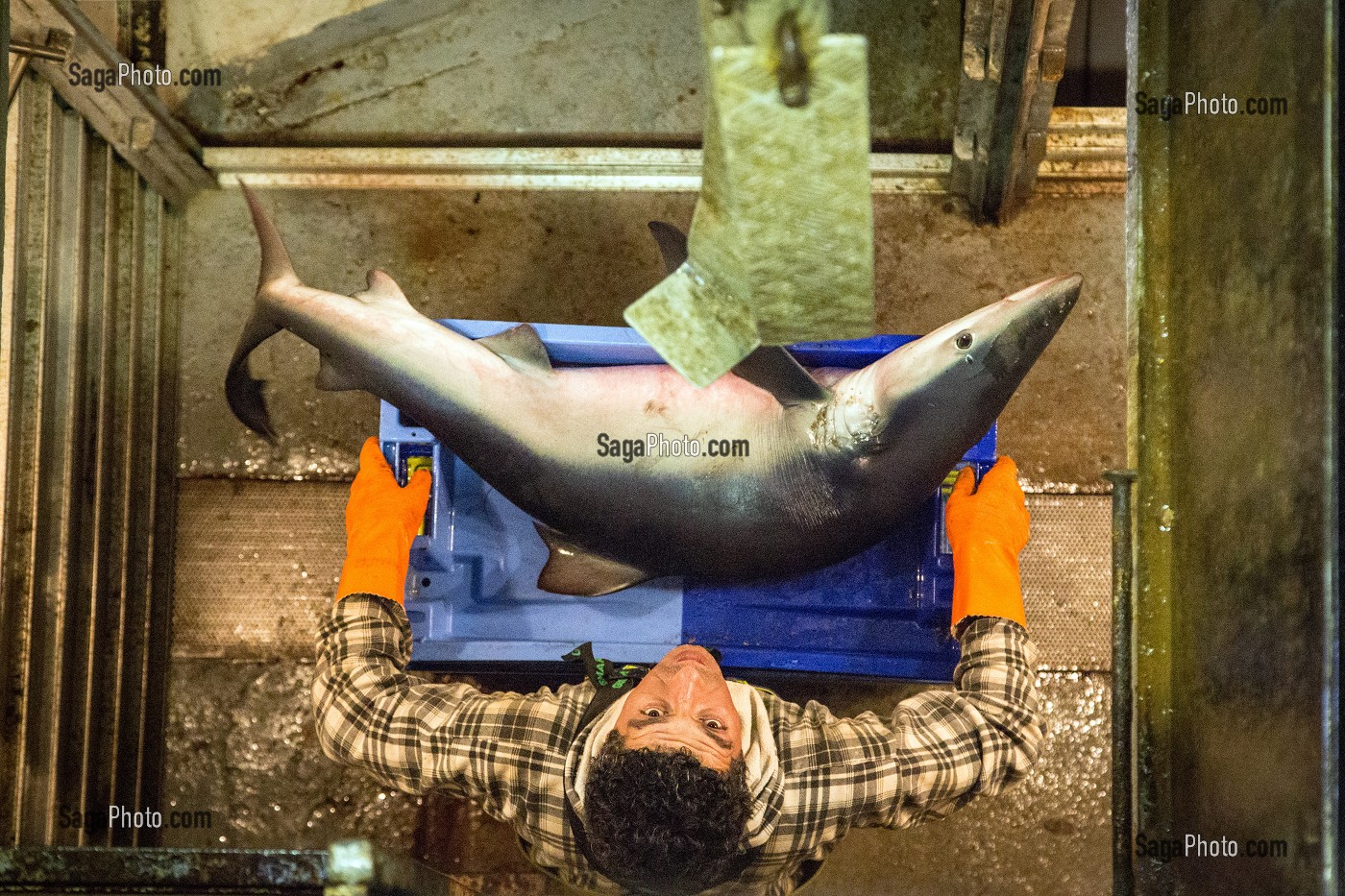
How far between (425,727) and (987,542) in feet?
4.98

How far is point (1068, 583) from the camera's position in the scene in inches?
129

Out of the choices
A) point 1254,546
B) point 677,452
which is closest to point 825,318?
point 1254,546

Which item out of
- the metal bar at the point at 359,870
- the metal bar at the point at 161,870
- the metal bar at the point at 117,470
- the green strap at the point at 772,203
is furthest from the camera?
the metal bar at the point at 117,470

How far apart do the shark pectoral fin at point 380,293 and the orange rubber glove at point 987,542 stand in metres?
1.59

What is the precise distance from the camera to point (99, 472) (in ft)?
10.3

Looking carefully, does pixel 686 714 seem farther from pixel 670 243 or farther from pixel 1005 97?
pixel 1005 97

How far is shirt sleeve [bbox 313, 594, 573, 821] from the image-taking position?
2.50m

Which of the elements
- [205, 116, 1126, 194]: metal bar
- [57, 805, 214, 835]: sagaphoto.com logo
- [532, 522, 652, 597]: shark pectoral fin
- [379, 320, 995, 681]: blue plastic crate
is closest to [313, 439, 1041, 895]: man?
[379, 320, 995, 681]: blue plastic crate

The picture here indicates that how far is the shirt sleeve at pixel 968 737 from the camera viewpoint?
8.08 ft

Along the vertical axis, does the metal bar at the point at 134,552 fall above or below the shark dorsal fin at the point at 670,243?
below

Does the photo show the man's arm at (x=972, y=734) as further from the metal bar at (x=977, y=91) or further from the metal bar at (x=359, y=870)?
the metal bar at (x=977, y=91)

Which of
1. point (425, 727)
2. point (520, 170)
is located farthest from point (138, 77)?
point (425, 727)

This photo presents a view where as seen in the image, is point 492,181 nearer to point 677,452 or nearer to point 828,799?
point 677,452

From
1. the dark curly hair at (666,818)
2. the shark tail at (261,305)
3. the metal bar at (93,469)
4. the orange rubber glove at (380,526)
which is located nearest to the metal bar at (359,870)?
the dark curly hair at (666,818)
